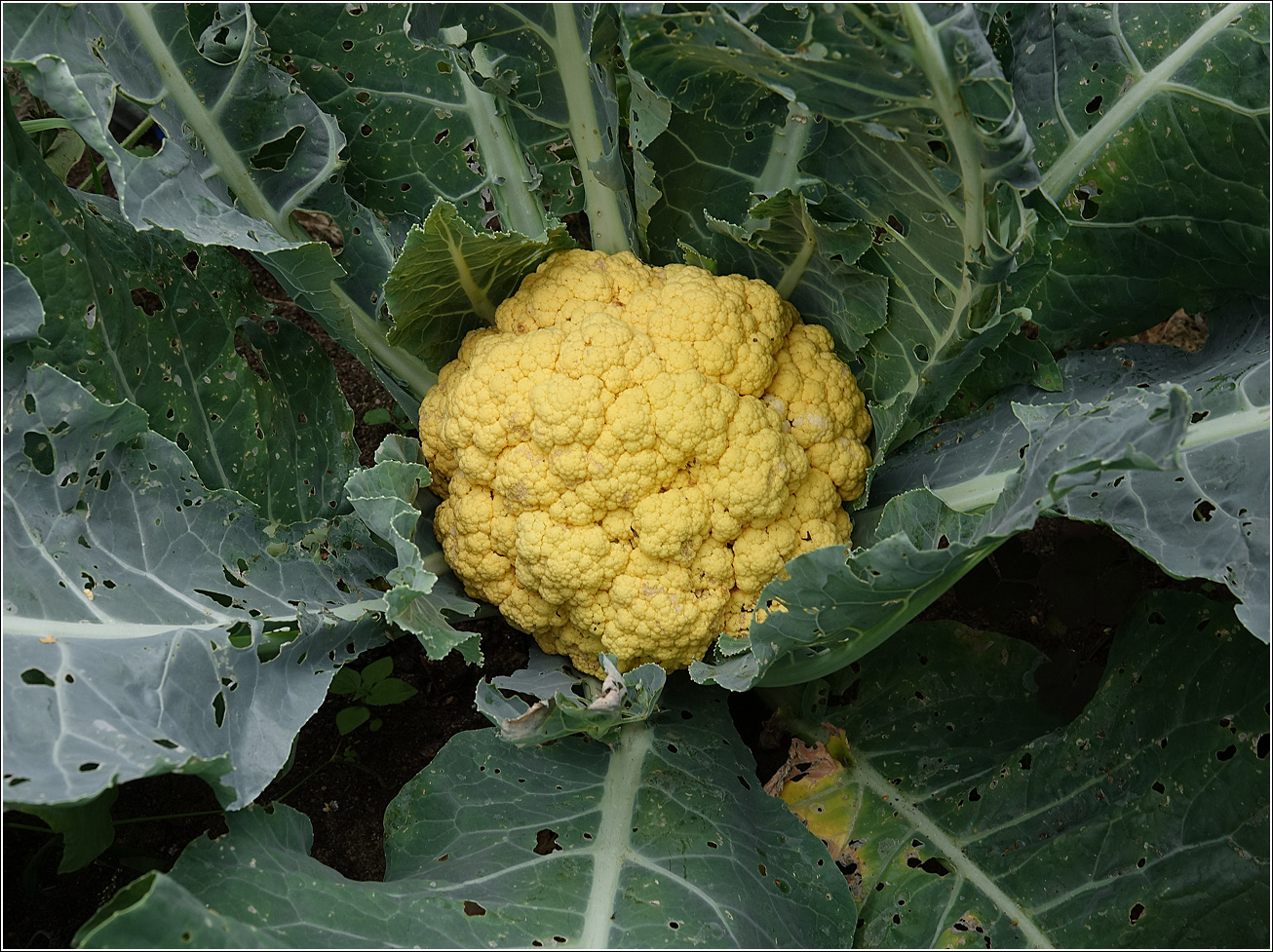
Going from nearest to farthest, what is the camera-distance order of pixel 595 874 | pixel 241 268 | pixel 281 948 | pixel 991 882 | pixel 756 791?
pixel 281 948
pixel 595 874
pixel 991 882
pixel 756 791
pixel 241 268

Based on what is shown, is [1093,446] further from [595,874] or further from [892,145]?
[595,874]

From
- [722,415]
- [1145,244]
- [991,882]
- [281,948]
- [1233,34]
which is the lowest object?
[991,882]

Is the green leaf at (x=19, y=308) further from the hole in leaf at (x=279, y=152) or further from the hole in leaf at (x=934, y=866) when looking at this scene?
the hole in leaf at (x=934, y=866)

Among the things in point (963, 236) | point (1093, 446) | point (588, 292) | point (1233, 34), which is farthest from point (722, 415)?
point (1233, 34)

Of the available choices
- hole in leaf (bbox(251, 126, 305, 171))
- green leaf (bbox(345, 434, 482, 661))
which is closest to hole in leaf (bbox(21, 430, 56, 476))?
green leaf (bbox(345, 434, 482, 661))

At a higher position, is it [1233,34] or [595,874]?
[1233,34]

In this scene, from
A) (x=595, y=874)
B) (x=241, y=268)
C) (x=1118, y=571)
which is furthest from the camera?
(x=1118, y=571)

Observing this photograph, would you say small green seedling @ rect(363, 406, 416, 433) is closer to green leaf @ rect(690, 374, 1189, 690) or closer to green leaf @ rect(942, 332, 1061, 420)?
green leaf @ rect(690, 374, 1189, 690)
